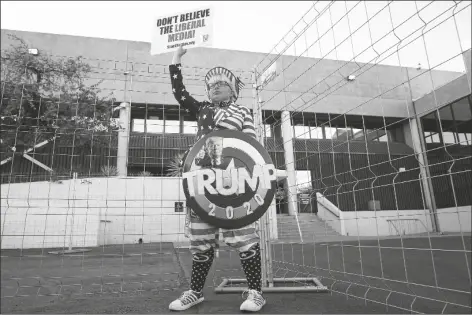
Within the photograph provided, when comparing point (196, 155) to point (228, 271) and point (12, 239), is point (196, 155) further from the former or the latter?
point (12, 239)

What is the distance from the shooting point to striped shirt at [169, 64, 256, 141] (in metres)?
1.79

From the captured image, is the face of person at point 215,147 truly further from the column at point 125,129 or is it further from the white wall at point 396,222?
the column at point 125,129

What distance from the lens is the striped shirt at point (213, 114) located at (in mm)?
1792

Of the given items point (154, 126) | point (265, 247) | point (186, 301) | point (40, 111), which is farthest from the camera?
point (40, 111)

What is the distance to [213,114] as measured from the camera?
1.85m

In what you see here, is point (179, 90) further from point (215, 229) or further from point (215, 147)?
point (215, 229)

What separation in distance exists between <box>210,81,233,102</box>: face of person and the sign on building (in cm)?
38

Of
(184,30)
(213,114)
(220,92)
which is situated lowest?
(213,114)

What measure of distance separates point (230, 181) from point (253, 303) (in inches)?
27.3

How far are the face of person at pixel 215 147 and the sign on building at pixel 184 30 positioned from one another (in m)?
0.83

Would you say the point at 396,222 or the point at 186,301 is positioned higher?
the point at 396,222

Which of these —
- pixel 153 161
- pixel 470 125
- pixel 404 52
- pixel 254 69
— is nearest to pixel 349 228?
pixel 470 125

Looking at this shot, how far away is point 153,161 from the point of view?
11.4 m

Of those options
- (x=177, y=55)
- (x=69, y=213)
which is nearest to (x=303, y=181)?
(x=177, y=55)
